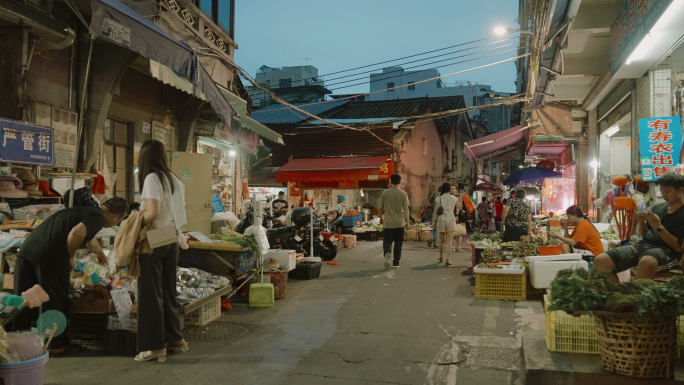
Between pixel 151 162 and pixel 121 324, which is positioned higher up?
pixel 151 162

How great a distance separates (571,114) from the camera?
15.6 metres

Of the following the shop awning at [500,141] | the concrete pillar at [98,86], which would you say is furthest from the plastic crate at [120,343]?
the shop awning at [500,141]

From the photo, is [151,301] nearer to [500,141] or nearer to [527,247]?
[527,247]

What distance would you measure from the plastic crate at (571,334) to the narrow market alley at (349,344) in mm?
463

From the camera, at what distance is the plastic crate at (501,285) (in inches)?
295

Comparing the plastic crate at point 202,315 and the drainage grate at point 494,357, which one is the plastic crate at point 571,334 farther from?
the plastic crate at point 202,315

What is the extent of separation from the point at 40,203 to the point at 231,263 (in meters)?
2.84

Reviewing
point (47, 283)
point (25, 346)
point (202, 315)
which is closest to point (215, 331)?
point (202, 315)

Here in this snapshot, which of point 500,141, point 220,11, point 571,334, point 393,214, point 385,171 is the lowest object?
point 571,334

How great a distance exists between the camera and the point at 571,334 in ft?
14.2

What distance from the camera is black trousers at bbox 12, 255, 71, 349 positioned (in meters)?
4.80

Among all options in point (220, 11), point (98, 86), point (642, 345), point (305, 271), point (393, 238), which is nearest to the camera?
point (642, 345)

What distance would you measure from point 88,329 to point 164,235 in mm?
1517

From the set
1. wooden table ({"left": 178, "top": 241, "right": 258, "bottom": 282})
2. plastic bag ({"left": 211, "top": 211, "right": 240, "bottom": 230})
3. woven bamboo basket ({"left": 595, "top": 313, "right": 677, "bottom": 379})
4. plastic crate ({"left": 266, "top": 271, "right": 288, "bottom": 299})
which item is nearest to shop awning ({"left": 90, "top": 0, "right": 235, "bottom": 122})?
wooden table ({"left": 178, "top": 241, "right": 258, "bottom": 282})
